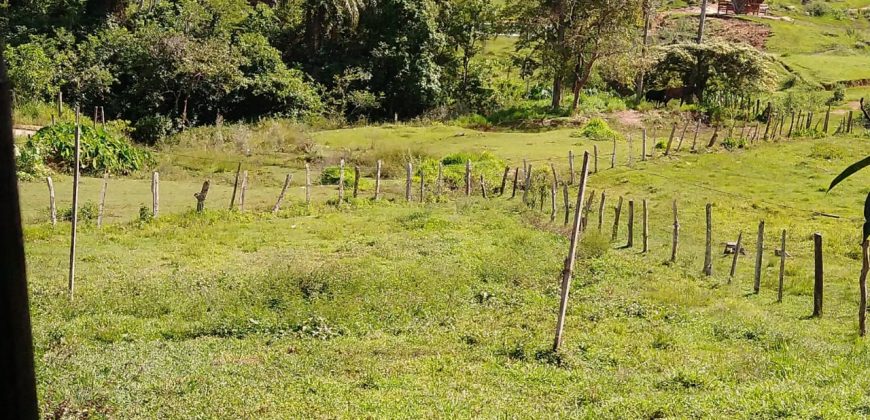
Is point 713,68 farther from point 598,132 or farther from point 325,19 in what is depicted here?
point 325,19

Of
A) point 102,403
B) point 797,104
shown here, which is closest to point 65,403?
point 102,403

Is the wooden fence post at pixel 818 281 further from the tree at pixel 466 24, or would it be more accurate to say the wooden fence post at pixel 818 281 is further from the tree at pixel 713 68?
the tree at pixel 466 24

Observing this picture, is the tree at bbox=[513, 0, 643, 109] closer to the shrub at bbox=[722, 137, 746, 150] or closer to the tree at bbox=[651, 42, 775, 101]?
the tree at bbox=[651, 42, 775, 101]

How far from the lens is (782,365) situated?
9.11m

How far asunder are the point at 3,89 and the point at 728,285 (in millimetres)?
14739

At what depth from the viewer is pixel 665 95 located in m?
44.0

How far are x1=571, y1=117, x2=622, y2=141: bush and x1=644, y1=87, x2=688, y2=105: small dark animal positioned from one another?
1022 cm

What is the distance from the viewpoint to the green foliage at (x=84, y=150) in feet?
73.9

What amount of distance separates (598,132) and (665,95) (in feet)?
40.7

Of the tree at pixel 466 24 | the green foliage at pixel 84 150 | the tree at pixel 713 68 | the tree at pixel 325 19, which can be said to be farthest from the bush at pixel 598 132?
the green foliage at pixel 84 150

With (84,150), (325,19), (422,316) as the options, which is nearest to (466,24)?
(325,19)

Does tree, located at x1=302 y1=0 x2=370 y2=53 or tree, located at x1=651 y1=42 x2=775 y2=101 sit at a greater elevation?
tree, located at x1=302 y1=0 x2=370 y2=53

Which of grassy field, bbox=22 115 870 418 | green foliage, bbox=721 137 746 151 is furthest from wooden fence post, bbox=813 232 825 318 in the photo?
green foliage, bbox=721 137 746 151

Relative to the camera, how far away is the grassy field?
7.80 m
